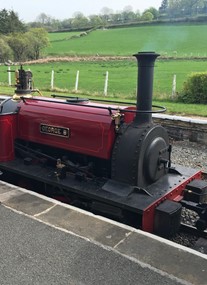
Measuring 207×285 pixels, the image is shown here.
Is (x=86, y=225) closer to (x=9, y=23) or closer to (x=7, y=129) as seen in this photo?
(x=7, y=129)

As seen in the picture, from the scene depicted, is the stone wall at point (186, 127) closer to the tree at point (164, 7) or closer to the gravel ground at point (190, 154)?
the gravel ground at point (190, 154)

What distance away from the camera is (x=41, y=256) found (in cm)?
333

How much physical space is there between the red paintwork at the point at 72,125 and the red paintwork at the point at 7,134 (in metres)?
0.11

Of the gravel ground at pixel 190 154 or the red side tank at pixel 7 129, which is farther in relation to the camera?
the gravel ground at pixel 190 154

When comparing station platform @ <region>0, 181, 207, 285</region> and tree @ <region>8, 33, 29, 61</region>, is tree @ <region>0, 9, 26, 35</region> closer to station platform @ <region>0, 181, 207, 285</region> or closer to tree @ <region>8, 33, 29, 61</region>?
tree @ <region>8, 33, 29, 61</region>

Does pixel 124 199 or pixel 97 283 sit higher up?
pixel 124 199

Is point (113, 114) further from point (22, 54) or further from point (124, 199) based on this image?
point (22, 54)

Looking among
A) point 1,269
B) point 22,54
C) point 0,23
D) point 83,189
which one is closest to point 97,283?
point 1,269

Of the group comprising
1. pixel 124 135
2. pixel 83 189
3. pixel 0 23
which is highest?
pixel 0 23

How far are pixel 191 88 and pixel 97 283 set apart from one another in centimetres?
1070

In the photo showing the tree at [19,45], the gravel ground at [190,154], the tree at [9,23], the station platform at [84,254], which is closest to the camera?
the station platform at [84,254]

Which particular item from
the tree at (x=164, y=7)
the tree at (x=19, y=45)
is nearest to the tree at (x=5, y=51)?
the tree at (x=19, y=45)

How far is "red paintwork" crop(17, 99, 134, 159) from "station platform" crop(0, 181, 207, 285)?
39.0 inches

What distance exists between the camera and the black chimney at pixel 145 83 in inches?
165
